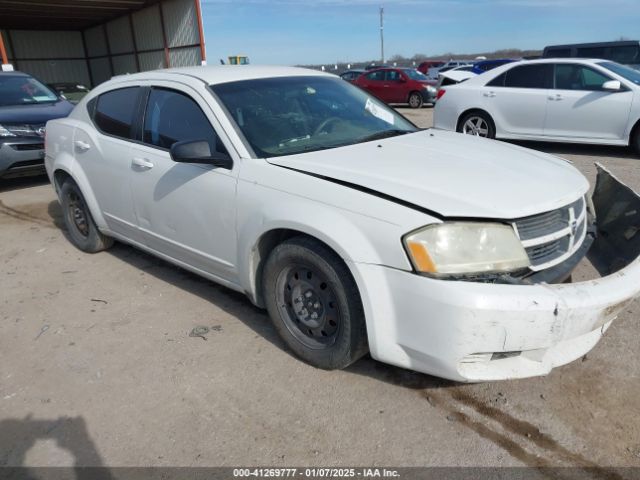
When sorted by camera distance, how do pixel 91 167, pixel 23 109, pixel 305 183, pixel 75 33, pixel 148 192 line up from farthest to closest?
pixel 75 33 → pixel 23 109 → pixel 91 167 → pixel 148 192 → pixel 305 183

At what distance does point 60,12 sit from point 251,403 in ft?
72.9

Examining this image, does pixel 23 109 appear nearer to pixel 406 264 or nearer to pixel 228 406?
pixel 228 406

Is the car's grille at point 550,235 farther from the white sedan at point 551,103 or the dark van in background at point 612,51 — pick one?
the dark van in background at point 612,51

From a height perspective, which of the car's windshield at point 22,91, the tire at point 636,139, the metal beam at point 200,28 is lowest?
the tire at point 636,139

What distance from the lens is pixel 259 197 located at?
2844 millimetres

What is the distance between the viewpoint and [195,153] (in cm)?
294

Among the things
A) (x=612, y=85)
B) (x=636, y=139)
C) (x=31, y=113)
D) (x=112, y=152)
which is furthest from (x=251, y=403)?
(x=636, y=139)

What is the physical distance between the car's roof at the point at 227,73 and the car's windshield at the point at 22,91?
5260 millimetres

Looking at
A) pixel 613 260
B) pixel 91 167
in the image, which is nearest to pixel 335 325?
pixel 613 260

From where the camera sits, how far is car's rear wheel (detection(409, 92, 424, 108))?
711 inches

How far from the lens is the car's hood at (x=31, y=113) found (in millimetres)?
7230

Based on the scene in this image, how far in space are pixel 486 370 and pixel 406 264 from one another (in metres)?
0.62

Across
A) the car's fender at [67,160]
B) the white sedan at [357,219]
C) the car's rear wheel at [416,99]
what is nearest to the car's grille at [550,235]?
the white sedan at [357,219]

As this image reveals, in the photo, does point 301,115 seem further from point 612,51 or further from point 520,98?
point 612,51
